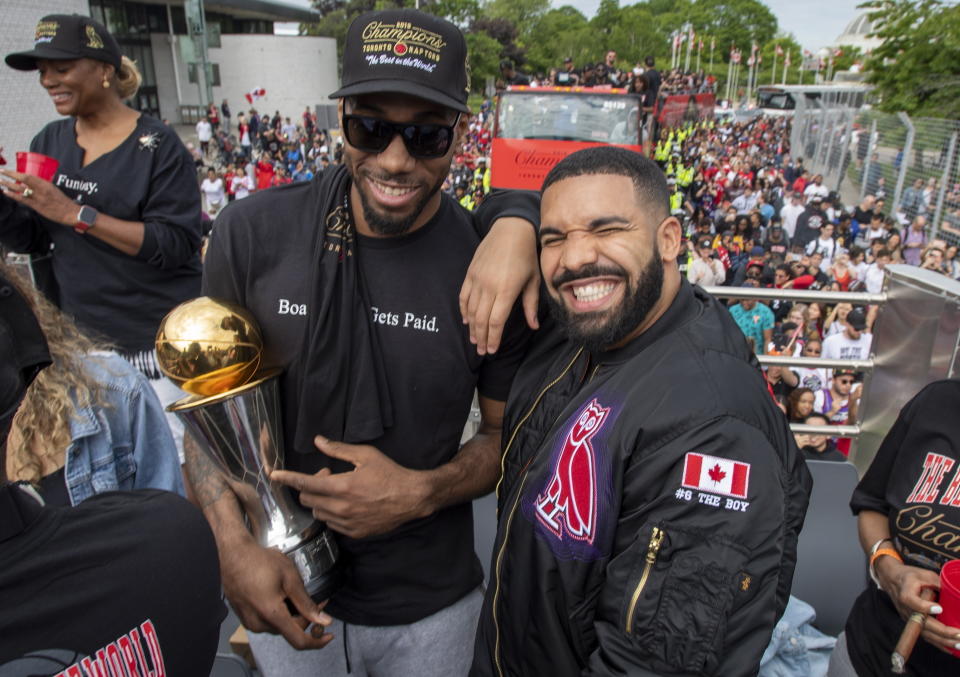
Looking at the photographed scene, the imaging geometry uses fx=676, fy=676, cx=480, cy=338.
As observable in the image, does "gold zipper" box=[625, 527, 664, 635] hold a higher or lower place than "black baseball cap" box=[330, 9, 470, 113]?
lower

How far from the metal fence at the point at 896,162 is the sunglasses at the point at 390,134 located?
41.2ft

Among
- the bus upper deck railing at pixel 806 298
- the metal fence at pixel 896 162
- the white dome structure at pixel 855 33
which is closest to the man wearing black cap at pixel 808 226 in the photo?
the metal fence at pixel 896 162

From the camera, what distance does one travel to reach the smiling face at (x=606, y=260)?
5.33 ft

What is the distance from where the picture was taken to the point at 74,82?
271cm

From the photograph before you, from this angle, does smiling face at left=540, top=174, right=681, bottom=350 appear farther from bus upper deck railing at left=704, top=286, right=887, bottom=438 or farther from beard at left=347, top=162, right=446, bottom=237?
bus upper deck railing at left=704, top=286, right=887, bottom=438

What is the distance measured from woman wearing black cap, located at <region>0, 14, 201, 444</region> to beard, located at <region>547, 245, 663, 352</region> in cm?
198

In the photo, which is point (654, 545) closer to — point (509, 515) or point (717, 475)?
point (717, 475)

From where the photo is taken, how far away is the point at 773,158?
2664 centimetres

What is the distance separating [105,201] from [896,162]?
53.9ft

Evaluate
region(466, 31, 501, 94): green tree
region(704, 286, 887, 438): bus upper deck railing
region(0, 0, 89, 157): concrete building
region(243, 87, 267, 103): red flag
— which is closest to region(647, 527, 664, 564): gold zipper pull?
region(704, 286, 887, 438): bus upper deck railing

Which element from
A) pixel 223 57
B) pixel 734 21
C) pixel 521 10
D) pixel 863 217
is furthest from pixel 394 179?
pixel 734 21

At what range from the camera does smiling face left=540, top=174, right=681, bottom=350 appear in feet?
5.33

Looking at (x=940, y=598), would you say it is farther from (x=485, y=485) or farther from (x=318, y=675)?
(x=318, y=675)

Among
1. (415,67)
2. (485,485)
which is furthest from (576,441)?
(415,67)
